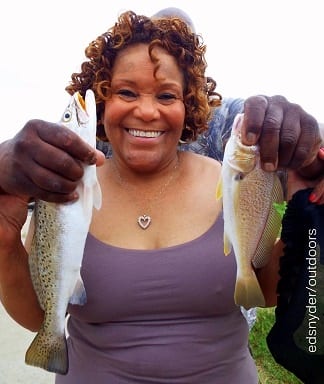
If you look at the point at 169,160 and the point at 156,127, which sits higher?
the point at 156,127

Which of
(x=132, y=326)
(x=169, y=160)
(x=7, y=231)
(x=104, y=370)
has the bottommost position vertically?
(x=104, y=370)

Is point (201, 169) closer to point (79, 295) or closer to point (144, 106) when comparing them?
point (144, 106)

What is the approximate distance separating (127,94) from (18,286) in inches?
37.6

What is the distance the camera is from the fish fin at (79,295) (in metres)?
2.26

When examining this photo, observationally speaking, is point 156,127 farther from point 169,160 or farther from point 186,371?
point 186,371

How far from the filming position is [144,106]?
8.14ft

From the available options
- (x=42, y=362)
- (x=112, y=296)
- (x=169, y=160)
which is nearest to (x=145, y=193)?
(x=169, y=160)

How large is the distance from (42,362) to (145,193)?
3.01 ft

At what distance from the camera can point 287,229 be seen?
2.21 meters

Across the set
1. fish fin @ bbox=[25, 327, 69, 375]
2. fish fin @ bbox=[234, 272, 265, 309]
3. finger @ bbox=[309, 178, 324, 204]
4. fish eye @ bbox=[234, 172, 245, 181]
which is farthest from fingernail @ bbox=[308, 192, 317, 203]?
fish fin @ bbox=[25, 327, 69, 375]

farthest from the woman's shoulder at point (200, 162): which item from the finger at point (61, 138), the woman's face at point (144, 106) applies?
the finger at point (61, 138)

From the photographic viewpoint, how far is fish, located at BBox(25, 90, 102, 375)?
2.14m

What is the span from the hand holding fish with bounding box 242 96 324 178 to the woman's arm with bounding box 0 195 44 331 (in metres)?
0.96

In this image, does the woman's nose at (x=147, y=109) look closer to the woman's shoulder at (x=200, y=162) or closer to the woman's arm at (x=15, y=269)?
the woman's shoulder at (x=200, y=162)
